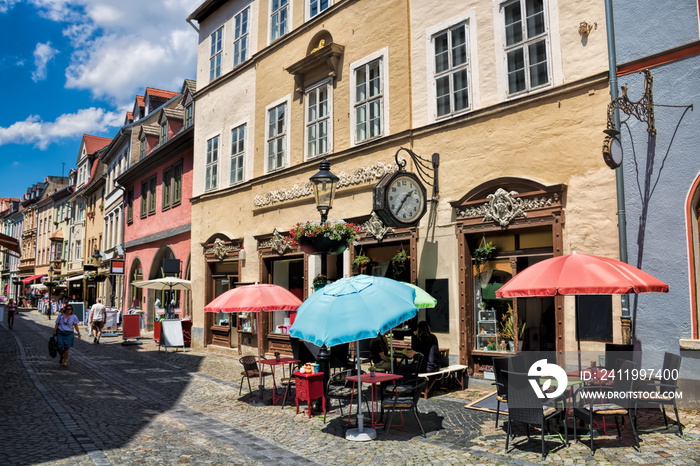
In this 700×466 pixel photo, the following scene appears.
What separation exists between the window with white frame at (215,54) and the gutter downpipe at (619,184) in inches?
548

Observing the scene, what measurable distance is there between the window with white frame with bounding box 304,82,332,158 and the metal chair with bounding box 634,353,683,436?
9.29 metres

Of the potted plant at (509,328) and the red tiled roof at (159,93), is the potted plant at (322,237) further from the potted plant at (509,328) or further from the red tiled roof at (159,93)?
the red tiled roof at (159,93)

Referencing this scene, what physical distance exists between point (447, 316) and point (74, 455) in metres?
6.86

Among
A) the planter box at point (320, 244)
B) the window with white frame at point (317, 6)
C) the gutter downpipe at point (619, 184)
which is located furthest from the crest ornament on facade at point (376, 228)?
the window with white frame at point (317, 6)

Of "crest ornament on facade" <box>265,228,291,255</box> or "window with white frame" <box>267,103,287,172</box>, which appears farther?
"window with white frame" <box>267,103,287,172</box>

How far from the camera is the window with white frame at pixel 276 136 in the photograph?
16234mm

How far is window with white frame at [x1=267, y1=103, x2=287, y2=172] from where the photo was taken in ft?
53.3

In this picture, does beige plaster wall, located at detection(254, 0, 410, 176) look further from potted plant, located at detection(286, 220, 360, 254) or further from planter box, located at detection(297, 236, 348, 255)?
planter box, located at detection(297, 236, 348, 255)

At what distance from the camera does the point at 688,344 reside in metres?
7.94

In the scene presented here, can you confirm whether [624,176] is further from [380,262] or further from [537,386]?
[380,262]

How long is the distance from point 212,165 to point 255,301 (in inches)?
425

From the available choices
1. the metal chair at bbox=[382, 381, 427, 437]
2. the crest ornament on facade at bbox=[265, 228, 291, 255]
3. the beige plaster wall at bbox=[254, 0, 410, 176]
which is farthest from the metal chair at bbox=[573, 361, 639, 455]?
the crest ornament on facade at bbox=[265, 228, 291, 255]

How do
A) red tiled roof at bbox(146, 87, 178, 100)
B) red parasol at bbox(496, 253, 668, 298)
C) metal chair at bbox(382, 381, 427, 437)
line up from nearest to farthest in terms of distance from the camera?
red parasol at bbox(496, 253, 668, 298) < metal chair at bbox(382, 381, 427, 437) < red tiled roof at bbox(146, 87, 178, 100)

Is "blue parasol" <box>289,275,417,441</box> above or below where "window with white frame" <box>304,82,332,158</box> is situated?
below
